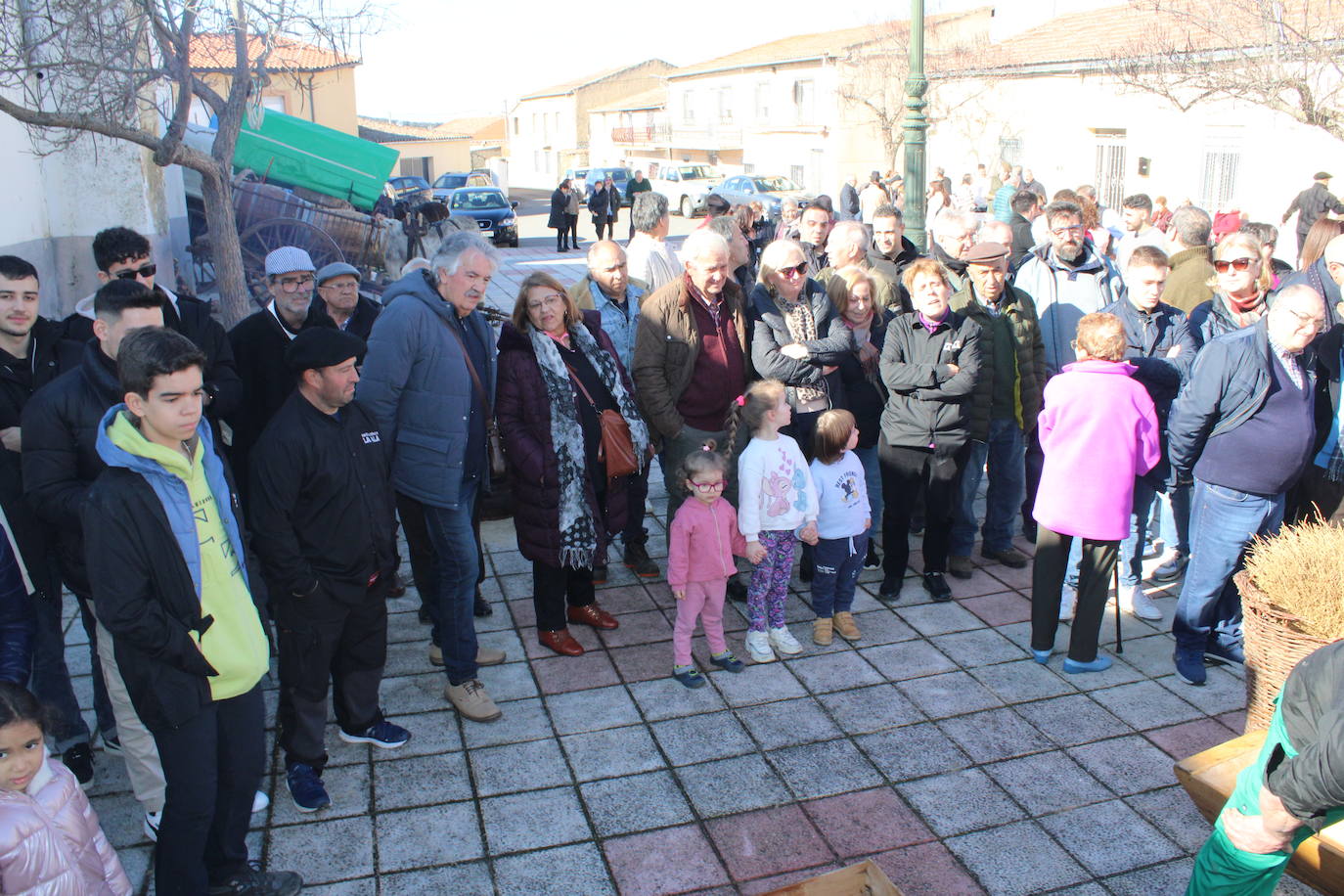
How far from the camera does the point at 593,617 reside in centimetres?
504

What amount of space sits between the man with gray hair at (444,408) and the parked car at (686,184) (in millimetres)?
29252

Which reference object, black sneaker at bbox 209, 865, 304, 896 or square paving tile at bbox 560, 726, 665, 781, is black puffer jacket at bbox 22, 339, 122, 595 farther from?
square paving tile at bbox 560, 726, 665, 781

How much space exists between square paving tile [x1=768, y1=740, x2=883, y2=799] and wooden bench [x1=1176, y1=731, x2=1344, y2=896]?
109 centimetres

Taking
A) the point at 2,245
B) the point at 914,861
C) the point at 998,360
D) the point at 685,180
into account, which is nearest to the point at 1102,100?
the point at 685,180

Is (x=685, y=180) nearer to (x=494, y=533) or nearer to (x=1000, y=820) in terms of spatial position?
(x=494, y=533)

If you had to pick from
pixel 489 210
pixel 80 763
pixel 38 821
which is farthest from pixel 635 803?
pixel 489 210

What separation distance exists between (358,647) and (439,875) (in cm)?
93

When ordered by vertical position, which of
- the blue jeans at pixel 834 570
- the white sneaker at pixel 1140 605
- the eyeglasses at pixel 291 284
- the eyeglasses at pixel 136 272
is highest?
the eyeglasses at pixel 136 272

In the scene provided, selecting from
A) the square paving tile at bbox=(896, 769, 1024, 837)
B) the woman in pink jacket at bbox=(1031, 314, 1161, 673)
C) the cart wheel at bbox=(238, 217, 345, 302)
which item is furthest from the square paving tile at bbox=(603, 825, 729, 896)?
the cart wheel at bbox=(238, 217, 345, 302)

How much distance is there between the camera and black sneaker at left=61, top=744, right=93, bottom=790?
3.77 metres

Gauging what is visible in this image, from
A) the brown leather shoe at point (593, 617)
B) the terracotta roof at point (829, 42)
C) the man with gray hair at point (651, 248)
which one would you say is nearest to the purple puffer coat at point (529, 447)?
the brown leather shoe at point (593, 617)

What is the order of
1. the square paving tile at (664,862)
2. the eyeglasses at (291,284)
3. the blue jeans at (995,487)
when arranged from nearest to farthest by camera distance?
the square paving tile at (664,862)
the eyeglasses at (291,284)
the blue jeans at (995,487)

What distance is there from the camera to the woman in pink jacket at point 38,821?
251cm

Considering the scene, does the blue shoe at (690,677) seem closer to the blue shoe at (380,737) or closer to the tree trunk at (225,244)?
the blue shoe at (380,737)
